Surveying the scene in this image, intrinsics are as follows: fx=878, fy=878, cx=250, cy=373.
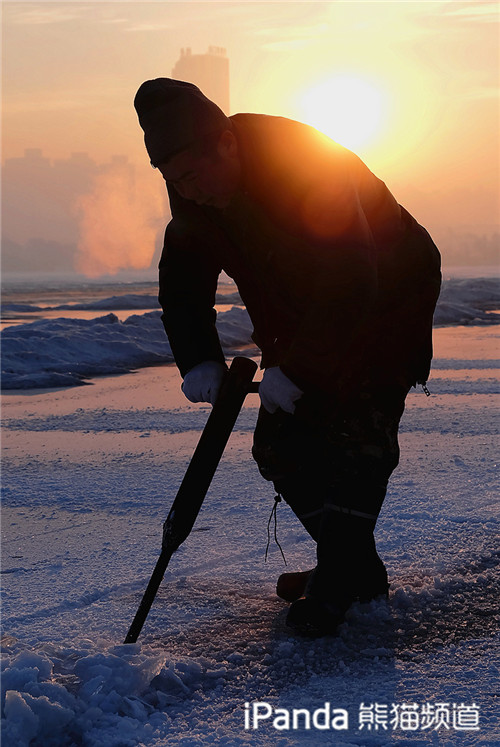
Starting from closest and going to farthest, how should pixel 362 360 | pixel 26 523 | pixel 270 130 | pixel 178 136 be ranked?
pixel 178 136 < pixel 270 130 < pixel 362 360 < pixel 26 523

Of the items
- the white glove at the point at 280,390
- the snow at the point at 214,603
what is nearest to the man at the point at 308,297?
the white glove at the point at 280,390

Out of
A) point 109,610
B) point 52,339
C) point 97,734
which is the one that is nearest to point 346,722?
point 97,734

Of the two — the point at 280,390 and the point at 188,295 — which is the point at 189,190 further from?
the point at 280,390

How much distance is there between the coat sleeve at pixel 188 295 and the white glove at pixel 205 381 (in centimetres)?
5

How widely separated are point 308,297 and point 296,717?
3.26ft

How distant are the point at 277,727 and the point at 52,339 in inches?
300

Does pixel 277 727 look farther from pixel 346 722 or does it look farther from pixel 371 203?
pixel 371 203

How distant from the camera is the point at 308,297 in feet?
7.32

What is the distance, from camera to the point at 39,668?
1917 millimetres

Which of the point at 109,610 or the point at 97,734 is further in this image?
the point at 109,610

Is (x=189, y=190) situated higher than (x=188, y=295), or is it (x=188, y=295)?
(x=189, y=190)

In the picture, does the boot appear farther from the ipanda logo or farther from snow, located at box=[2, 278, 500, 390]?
snow, located at box=[2, 278, 500, 390]

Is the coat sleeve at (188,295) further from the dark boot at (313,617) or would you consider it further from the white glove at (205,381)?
the dark boot at (313,617)

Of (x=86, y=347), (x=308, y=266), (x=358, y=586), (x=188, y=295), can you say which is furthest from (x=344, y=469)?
(x=86, y=347)
